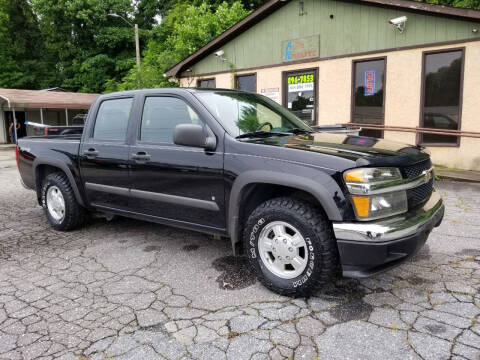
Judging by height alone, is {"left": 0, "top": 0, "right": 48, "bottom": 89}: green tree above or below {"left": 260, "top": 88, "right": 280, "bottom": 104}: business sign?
above

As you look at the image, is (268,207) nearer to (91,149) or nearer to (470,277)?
(470,277)

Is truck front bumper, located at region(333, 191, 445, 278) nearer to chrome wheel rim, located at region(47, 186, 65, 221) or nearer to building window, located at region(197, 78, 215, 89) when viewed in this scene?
chrome wheel rim, located at region(47, 186, 65, 221)

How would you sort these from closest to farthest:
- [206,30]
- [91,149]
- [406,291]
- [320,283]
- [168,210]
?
[320,283] < [406,291] < [168,210] < [91,149] < [206,30]

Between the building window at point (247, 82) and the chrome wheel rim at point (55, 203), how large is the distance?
30.5 ft

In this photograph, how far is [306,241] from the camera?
2977mm

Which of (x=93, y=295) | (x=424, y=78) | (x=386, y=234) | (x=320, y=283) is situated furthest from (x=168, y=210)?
(x=424, y=78)

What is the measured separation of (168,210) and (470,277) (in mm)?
2831

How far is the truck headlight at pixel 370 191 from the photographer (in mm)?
2758

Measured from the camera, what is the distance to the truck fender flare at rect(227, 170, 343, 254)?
2834 mm

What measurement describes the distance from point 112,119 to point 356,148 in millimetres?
2791

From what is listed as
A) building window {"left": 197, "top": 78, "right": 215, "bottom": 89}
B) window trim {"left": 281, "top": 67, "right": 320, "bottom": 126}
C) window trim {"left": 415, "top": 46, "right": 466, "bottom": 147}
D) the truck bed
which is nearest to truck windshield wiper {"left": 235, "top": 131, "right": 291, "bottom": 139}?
the truck bed

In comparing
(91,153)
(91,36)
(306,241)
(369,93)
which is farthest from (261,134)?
(91,36)

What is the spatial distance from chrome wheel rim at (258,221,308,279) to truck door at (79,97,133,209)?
1.75 metres

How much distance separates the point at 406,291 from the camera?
10.6ft
